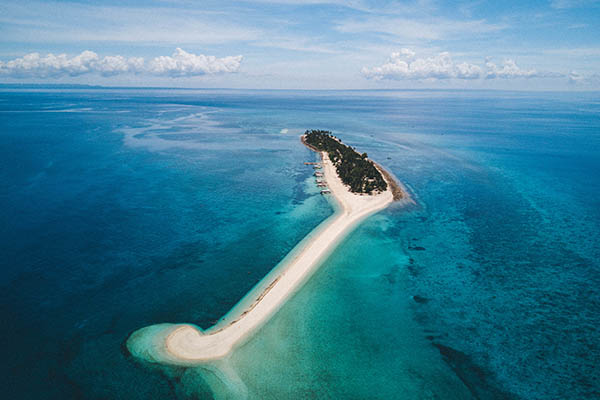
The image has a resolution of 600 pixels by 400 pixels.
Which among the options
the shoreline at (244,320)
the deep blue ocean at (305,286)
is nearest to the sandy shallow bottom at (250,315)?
the shoreline at (244,320)

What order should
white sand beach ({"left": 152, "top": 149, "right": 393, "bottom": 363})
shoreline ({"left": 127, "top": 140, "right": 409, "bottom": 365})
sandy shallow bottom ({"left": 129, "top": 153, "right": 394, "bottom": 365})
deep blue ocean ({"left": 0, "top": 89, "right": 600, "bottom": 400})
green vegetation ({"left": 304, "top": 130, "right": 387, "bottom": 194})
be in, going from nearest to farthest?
deep blue ocean ({"left": 0, "top": 89, "right": 600, "bottom": 400})
shoreline ({"left": 127, "top": 140, "right": 409, "bottom": 365})
sandy shallow bottom ({"left": 129, "top": 153, "right": 394, "bottom": 365})
white sand beach ({"left": 152, "top": 149, "right": 393, "bottom": 363})
green vegetation ({"left": 304, "top": 130, "right": 387, "bottom": 194})

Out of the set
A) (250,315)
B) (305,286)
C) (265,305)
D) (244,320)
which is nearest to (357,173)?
(305,286)

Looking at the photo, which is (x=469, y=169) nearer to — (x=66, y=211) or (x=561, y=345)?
(x=561, y=345)

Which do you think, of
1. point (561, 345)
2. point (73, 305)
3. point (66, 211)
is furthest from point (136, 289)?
point (561, 345)

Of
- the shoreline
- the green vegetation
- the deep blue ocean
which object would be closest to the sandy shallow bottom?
the shoreline

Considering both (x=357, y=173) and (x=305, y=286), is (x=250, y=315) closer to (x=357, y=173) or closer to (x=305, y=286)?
(x=305, y=286)

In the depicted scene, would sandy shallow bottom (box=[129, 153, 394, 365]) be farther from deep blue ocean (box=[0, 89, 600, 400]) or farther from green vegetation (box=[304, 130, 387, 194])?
green vegetation (box=[304, 130, 387, 194])

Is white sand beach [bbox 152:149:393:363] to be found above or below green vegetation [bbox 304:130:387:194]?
below
